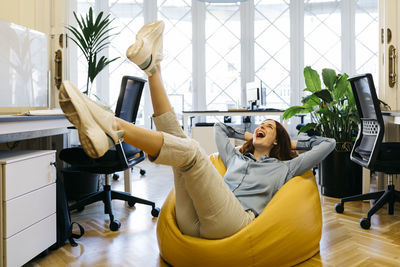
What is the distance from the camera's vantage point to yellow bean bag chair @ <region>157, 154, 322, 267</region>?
176 cm

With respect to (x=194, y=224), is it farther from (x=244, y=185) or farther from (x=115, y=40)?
(x=115, y=40)

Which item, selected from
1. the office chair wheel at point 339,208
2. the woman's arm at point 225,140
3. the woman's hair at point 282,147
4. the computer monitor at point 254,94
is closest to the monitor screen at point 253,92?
the computer monitor at point 254,94

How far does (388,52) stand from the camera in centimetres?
350

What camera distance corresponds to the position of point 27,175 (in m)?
1.89

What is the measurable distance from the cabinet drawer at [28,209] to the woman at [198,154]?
0.73 m

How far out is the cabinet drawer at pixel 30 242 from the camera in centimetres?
174

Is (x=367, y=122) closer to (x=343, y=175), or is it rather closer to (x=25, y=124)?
(x=343, y=175)

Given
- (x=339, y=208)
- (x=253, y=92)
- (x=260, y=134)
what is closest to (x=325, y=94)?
(x=339, y=208)

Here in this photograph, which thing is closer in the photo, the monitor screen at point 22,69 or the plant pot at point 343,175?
the monitor screen at point 22,69

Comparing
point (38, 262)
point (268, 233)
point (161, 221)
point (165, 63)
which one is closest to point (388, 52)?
point (268, 233)

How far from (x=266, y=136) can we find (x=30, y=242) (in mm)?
1421

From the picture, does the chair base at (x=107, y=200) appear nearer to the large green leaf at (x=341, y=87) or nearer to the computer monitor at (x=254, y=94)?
the large green leaf at (x=341, y=87)

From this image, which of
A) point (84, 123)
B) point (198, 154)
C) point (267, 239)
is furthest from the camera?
point (267, 239)

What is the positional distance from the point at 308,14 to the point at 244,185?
531 cm
